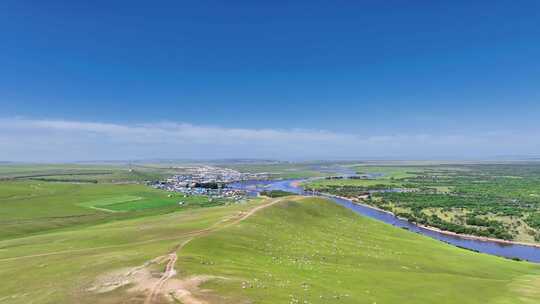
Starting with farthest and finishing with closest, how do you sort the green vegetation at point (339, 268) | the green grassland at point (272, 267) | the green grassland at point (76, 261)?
the green vegetation at point (339, 268)
the green grassland at point (272, 267)
the green grassland at point (76, 261)

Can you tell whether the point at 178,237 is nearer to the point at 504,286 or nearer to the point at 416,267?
the point at 416,267

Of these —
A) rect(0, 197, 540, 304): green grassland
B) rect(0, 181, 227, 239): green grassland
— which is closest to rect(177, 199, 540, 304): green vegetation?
rect(0, 197, 540, 304): green grassland

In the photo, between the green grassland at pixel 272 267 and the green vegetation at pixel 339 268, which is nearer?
the green grassland at pixel 272 267

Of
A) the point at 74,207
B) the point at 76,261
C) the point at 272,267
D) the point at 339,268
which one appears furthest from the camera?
the point at 74,207

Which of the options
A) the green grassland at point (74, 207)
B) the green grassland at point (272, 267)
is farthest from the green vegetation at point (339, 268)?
the green grassland at point (74, 207)

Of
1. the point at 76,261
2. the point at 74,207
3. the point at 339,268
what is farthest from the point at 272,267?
the point at 74,207

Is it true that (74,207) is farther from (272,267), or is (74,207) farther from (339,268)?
(339,268)

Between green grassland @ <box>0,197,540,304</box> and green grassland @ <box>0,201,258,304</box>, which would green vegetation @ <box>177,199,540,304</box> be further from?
green grassland @ <box>0,201,258,304</box>

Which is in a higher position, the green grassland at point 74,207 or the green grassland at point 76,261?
the green grassland at point 76,261

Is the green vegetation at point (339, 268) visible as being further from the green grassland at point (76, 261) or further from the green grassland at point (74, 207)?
the green grassland at point (74, 207)

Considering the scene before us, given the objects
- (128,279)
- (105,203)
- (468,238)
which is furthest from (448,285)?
(105,203)
